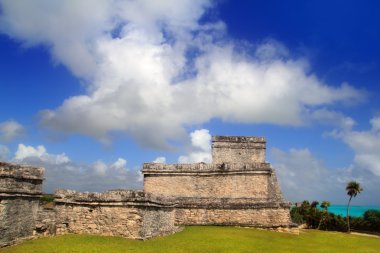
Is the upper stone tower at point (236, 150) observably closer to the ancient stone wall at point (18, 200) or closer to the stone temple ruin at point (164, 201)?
the stone temple ruin at point (164, 201)

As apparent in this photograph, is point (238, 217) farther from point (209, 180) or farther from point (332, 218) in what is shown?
point (332, 218)

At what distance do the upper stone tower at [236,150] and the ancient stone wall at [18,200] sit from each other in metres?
15.0

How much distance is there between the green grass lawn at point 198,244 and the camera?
13.1 metres

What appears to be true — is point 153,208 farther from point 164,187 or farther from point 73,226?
point 164,187

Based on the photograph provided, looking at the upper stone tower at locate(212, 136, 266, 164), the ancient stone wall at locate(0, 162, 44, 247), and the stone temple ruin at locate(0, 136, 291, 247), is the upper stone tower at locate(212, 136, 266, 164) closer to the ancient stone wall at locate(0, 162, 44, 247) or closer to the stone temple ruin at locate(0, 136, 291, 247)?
the stone temple ruin at locate(0, 136, 291, 247)

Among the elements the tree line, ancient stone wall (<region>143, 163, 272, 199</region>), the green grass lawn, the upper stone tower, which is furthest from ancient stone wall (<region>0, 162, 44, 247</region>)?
the tree line

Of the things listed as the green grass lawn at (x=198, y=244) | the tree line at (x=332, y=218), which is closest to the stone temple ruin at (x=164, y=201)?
the green grass lawn at (x=198, y=244)

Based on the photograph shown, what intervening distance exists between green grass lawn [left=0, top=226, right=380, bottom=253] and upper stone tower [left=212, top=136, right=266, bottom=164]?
8402 millimetres

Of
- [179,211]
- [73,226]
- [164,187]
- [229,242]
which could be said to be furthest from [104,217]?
[164,187]

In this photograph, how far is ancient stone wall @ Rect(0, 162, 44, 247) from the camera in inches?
A: 523

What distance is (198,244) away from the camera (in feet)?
48.9

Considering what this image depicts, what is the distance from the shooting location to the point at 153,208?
52.1ft

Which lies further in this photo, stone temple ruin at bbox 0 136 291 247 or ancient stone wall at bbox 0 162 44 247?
stone temple ruin at bbox 0 136 291 247

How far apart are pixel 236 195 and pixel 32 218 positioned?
13.0 metres
